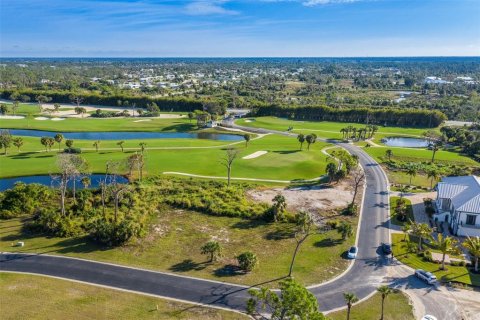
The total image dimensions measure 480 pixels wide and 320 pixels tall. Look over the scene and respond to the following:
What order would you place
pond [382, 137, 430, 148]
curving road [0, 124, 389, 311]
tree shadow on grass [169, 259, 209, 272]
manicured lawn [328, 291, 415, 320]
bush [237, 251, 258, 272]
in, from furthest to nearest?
pond [382, 137, 430, 148] → tree shadow on grass [169, 259, 209, 272] → bush [237, 251, 258, 272] → curving road [0, 124, 389, 311] → manicured lawn [328, 291, 415, 320]

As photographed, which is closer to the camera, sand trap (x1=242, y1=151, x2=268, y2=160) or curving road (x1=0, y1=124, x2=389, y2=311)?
curving road (x1=0, y1=124, x2=389, y2=311)

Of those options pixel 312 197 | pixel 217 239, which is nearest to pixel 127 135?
pixel 312 197

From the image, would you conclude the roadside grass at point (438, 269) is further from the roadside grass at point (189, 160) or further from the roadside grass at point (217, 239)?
the roadside grass at point (189, 160)

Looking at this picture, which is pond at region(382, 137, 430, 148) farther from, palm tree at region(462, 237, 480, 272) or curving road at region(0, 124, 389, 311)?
curving road at region(0, 124, 389, 311)

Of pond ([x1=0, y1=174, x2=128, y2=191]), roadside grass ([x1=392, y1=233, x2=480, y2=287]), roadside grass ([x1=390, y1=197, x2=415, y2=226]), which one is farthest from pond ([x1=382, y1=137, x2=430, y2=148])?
pond ([x1=0, y1=174, x2=128, y2=191])

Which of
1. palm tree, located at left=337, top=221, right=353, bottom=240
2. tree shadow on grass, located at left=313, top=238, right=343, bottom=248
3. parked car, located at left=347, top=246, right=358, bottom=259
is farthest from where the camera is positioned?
palm tree, located at left=337, top=221, right=353, bottom=240

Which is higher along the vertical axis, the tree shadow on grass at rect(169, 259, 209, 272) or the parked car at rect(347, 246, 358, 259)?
the parked car at rect(347, 246, 358, 259)

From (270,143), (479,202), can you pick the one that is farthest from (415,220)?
(270,143)

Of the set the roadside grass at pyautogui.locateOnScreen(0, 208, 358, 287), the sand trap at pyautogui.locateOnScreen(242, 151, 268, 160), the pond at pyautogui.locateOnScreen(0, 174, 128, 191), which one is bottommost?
the roadside grass at pyautogui.locateOnScreen(0, 208, 358, 287)
